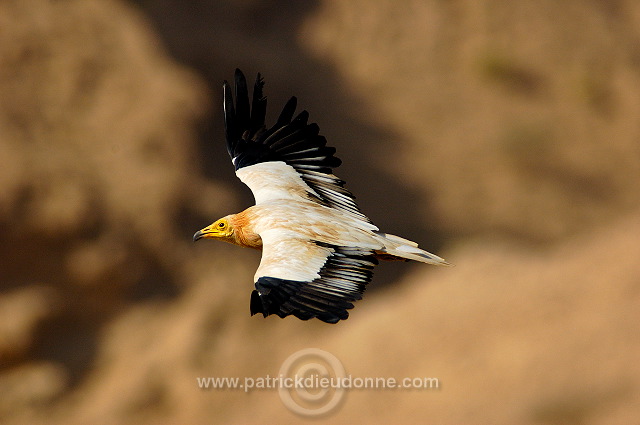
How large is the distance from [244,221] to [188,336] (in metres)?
11.1

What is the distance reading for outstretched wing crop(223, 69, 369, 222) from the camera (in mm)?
8258

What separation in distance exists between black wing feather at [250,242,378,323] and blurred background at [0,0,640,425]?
22.8 ft

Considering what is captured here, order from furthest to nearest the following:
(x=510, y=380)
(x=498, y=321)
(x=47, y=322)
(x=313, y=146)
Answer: (x=47, y=322), (x=498, y=321), (x=510, y=380), (x=313, y=146)

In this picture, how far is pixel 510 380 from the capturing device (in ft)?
45.0

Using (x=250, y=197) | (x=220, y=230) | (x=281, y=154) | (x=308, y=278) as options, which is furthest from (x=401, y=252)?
(x=250, y=197)

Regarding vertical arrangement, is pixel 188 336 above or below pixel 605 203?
below

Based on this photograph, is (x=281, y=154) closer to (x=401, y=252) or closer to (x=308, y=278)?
(x=401, y=252)

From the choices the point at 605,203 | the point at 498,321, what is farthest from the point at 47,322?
the point at 605,203

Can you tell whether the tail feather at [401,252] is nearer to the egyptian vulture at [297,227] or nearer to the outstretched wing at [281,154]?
the egyptian vulture at [297,227]

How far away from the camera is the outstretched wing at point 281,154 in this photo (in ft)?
27.1

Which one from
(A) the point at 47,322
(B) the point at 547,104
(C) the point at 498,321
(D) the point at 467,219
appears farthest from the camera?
(B) the point at 547,104

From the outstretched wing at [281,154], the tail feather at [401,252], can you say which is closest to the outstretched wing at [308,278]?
the tail feather at [401,252]

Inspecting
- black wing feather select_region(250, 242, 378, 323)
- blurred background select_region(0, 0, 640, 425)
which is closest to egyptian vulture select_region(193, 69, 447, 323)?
black wing feather select_region(250, 242, 378, 323)

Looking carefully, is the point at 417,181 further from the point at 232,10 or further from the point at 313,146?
the point at 313,146
